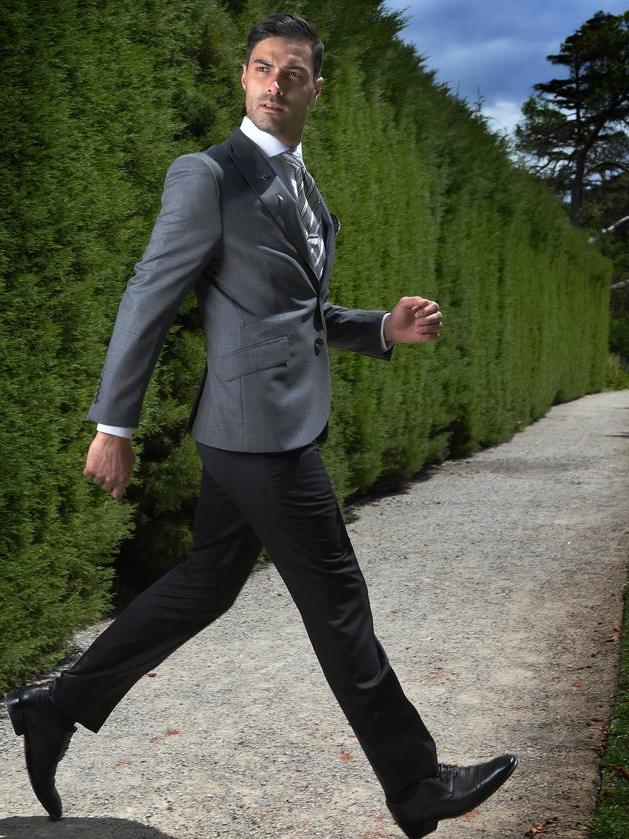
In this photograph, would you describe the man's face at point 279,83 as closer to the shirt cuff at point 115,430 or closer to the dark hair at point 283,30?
the dark hair at point 283,30

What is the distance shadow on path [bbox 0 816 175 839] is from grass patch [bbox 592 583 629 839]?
1.20 metres

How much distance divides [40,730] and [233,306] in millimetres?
1253

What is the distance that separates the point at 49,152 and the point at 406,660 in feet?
8.28

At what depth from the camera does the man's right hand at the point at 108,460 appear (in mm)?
2600

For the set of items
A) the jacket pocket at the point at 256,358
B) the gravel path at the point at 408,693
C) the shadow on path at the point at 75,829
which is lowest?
the shadow on path at the point at 75,829

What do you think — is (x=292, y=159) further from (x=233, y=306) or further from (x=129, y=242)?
(x=129, y=242)

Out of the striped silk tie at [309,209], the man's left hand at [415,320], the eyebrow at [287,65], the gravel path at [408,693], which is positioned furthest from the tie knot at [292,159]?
the gravel path at [408,693]

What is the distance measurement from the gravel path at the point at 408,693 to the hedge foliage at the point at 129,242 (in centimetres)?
61

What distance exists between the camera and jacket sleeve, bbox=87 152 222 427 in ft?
8.51

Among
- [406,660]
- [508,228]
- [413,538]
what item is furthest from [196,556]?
[508,228]

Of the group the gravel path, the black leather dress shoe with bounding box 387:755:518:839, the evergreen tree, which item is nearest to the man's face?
the black leather dress shoe with bounding box 387:755:518:839

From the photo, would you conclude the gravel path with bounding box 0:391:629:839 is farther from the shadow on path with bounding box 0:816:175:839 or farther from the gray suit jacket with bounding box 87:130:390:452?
the gray suit jacket with bounding box 87:130:390:452

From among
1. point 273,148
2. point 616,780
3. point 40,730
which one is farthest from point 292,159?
point 616,780

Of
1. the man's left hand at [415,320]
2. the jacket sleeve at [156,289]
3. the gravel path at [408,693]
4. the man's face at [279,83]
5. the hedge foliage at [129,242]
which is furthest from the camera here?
the hedge foliage at [129,242]
